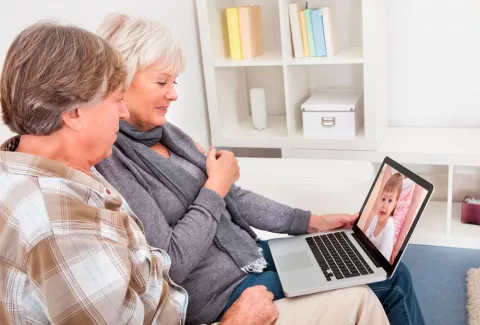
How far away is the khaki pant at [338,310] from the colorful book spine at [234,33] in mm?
1604

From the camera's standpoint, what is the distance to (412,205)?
1.34 m

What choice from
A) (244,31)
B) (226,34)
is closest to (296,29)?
(244,31)

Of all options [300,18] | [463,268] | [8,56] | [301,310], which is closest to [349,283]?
[301,310]

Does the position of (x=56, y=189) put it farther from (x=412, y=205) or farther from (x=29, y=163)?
(x=412, y=205)

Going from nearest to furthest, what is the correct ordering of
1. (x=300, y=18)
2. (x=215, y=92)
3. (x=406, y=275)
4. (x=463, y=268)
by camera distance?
(x=406, y=275), (x=463, y=268), (x=300, y=18), (x=215, y=92)

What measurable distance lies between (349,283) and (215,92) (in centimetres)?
154

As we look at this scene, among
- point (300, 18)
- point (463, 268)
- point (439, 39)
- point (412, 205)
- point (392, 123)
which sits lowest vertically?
point (463, 268)

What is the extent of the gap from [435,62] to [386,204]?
1.45 metres

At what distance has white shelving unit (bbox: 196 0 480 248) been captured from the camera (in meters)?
2.40

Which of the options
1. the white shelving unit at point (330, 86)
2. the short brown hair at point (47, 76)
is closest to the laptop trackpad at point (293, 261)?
the short brown hair at point (47, 76)

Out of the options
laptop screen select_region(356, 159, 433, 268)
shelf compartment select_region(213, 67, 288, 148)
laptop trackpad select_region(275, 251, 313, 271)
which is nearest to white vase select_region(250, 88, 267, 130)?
shelf compartment select_region(213, 67, 288, 148)

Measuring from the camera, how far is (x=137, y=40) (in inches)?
53.7

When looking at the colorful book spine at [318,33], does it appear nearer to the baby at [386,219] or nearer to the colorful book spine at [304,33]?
the colorful book spine at [304,33]

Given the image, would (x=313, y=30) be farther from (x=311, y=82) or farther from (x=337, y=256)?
(x=337, y=256)
